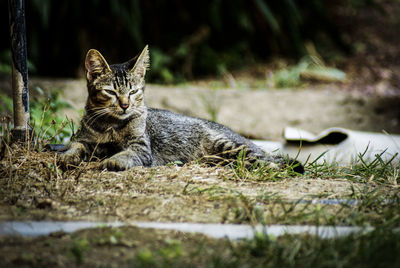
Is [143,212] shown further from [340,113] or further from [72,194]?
[340,113]

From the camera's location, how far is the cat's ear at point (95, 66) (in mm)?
3032

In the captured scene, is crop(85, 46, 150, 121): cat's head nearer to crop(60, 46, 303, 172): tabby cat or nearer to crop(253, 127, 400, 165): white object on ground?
crop(60, 46, 303, 172): tabby cat

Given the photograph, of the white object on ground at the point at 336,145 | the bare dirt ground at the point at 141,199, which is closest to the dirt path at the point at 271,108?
the white object on ground at the point at 336,145

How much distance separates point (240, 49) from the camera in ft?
30.0

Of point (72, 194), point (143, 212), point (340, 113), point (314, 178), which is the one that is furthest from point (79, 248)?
point (340, 113)

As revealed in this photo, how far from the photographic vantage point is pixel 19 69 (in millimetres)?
2869

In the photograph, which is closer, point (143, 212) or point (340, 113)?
point (143, 212)

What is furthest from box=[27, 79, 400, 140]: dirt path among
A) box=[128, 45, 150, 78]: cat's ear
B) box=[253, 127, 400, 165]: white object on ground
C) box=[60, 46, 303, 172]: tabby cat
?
box=[128, 45, 150, 78]: cat's ear

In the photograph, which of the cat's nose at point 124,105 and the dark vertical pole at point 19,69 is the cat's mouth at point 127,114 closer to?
the cat's nose at point 124,105

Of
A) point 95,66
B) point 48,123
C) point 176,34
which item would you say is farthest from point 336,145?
point 176,34

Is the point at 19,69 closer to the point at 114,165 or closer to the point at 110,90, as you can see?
the point at 110,90

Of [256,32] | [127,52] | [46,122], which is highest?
[256,32]

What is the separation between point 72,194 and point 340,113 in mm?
4593

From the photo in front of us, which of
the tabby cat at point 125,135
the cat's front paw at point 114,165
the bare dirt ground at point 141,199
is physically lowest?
the bare dirt ground at point 141,199
